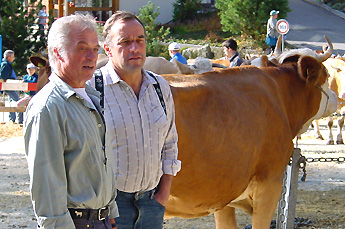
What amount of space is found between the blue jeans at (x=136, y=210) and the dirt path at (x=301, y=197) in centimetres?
328

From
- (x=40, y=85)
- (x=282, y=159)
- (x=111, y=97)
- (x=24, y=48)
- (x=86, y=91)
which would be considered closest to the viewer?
(x=86, y=91)

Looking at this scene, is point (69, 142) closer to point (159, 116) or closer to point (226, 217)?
point (159, 116)

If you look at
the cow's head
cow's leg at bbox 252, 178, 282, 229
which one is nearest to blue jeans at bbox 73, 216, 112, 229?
cow's leg at bbox 252, 178, 282, 229

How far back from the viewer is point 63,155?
2383 millimetres

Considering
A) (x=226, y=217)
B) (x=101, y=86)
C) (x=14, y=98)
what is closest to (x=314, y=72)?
(x=226, y=217)

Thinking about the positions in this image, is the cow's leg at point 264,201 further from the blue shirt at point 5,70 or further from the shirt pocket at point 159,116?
the blue shirt at point 5,70

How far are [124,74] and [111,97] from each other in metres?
0.18

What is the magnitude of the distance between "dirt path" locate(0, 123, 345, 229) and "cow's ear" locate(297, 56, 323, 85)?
194cm

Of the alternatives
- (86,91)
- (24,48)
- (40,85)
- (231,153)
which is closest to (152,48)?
(24,48)

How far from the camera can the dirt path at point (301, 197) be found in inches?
259

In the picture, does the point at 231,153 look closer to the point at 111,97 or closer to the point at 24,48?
the point at 111,97

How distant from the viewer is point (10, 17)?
1883cm

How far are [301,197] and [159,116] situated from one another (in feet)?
16.8

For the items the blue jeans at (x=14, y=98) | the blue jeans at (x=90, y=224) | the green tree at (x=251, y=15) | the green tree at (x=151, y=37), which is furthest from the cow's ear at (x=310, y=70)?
the green tree at (x=251, y=15)
